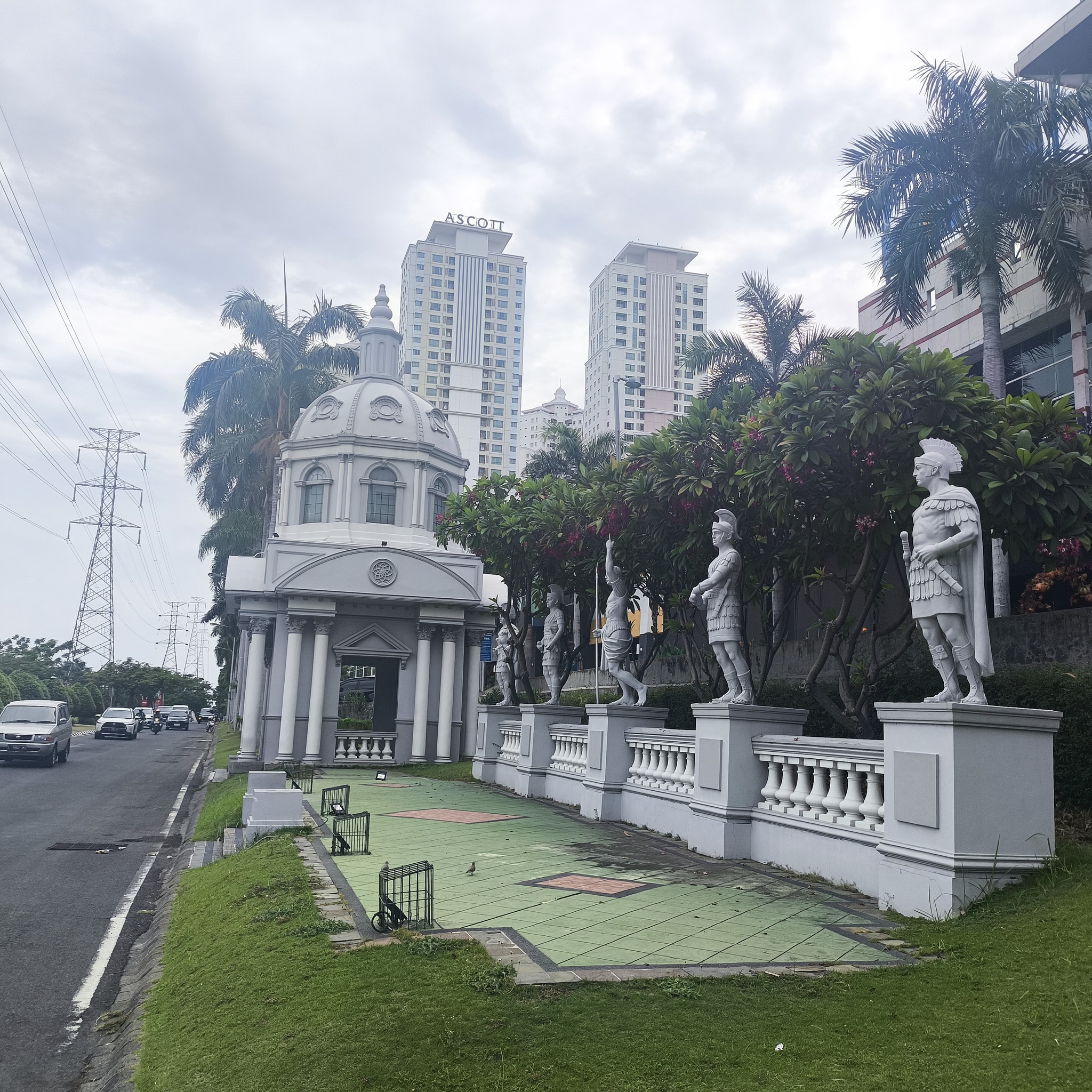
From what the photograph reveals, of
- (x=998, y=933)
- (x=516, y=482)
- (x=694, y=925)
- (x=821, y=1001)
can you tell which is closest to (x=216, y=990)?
(x=694, y=925)

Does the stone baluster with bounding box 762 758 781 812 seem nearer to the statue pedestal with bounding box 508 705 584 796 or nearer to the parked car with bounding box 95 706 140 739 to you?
the statue pedestal with bounding box 508 705 584 796

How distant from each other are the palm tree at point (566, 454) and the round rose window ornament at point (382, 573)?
11.5 m

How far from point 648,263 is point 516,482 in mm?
107209

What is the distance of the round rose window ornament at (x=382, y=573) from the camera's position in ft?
95.5

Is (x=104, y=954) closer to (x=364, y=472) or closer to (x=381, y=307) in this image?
(x=364, y=472)

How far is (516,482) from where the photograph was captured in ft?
76.7

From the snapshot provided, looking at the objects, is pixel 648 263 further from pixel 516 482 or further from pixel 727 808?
pixel 727 808

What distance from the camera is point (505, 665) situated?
2377 centimetres

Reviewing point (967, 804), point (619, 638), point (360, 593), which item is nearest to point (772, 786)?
point (967, 804)

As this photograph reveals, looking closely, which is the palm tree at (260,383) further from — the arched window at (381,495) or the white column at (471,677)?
the white column at (471,677)

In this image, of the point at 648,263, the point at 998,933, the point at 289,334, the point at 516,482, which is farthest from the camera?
the point at 648,263

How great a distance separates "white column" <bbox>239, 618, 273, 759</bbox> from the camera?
2856 cm

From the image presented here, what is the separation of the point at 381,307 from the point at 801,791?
98.4 ft

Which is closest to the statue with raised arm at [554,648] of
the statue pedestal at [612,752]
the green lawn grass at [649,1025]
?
the statue pedestal at [612,752]
